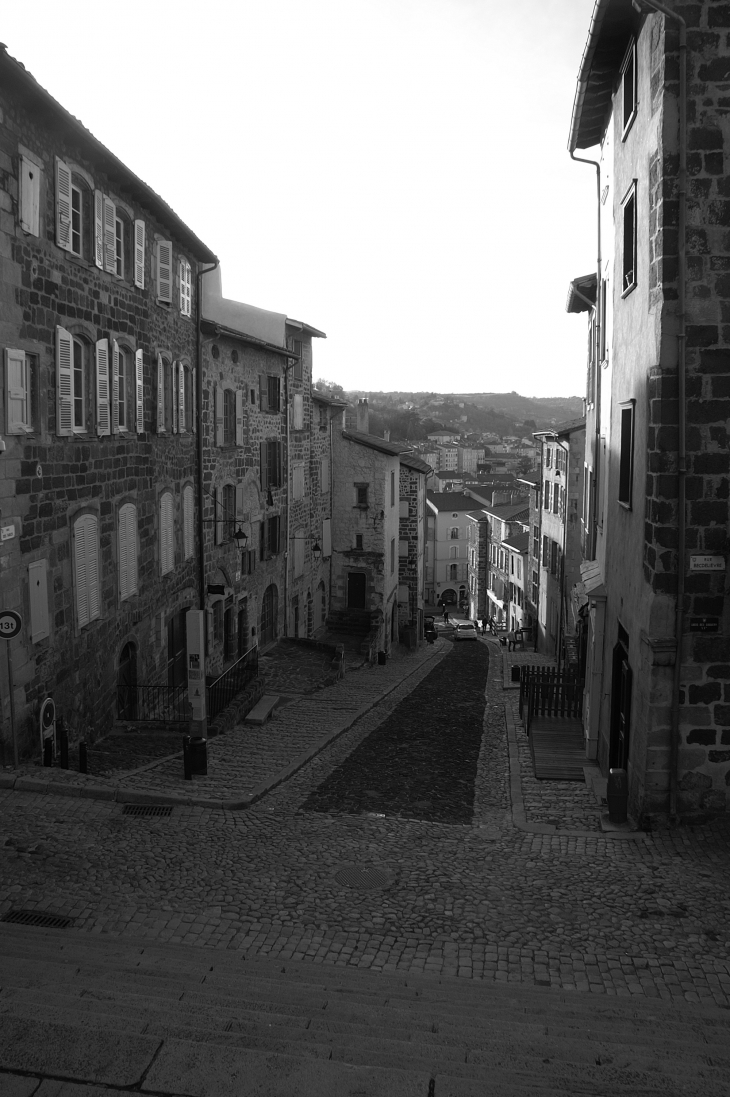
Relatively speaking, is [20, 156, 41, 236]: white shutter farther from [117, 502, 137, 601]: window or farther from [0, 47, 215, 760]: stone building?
[117, 502, 137, 601]: window

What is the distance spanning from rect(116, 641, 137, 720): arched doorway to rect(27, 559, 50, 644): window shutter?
12.4 feet

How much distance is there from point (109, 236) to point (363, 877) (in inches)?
445

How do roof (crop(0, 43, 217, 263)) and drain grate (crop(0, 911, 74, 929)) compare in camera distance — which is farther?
roof (crop(0, 43, 217, 263))

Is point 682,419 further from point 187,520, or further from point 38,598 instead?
point 187,520

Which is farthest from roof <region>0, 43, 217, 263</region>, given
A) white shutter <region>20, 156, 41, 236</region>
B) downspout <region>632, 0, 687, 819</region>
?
downspout <region>632, 0, 687, 819</region>

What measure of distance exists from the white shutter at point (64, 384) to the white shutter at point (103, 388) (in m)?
1.07

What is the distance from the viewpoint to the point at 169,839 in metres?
9.21

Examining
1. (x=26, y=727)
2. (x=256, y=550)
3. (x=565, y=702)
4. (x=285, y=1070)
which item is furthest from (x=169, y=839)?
(x=256, y=550)

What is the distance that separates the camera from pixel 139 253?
16.5m

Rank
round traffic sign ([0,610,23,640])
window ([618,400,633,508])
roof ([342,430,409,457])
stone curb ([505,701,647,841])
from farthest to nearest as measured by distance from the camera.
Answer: roof ([342,430,409,457])
window ([618,400,633,508])
round traffic sign ([0,610,23,640])
stone curb ([505,701,647,841])

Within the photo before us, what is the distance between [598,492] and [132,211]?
9.61 meters

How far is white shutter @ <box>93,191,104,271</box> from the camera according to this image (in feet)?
A: 46.4

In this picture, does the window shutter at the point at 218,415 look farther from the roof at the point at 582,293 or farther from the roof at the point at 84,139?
the roof at the point at 582,293

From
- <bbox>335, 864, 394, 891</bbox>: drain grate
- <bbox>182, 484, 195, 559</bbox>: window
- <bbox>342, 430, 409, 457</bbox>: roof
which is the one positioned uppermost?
<bbox>342, 430, 409, 457</bbox>: roof
